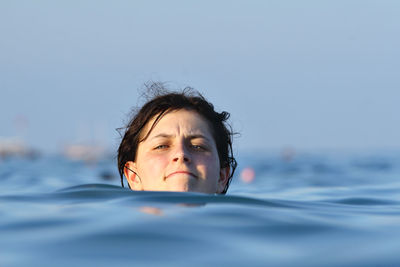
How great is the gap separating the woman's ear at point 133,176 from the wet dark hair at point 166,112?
0.06 m

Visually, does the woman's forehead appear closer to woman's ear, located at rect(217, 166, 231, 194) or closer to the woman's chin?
the woman's chin

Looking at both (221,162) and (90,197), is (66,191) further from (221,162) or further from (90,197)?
(221,162)

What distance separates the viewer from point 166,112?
5531 mm

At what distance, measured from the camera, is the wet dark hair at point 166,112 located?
221 inches

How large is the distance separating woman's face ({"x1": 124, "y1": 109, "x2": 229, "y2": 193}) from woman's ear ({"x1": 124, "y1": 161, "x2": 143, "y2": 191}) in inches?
5.4

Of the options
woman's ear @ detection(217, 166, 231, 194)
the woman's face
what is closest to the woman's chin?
the woman's face

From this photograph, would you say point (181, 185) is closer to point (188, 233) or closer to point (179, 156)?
point (179, 156)

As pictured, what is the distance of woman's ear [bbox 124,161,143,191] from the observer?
5.74 metres

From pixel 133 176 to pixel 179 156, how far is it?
1019 mm

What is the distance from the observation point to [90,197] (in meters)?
5.07

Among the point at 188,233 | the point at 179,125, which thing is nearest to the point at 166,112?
the point at 179,125

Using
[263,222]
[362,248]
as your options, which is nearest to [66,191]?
[263,222]

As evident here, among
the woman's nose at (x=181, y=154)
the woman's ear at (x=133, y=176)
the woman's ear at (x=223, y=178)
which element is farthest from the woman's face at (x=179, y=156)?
the woman's ear at (x=223, y=178)

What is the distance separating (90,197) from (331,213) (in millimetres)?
2123
